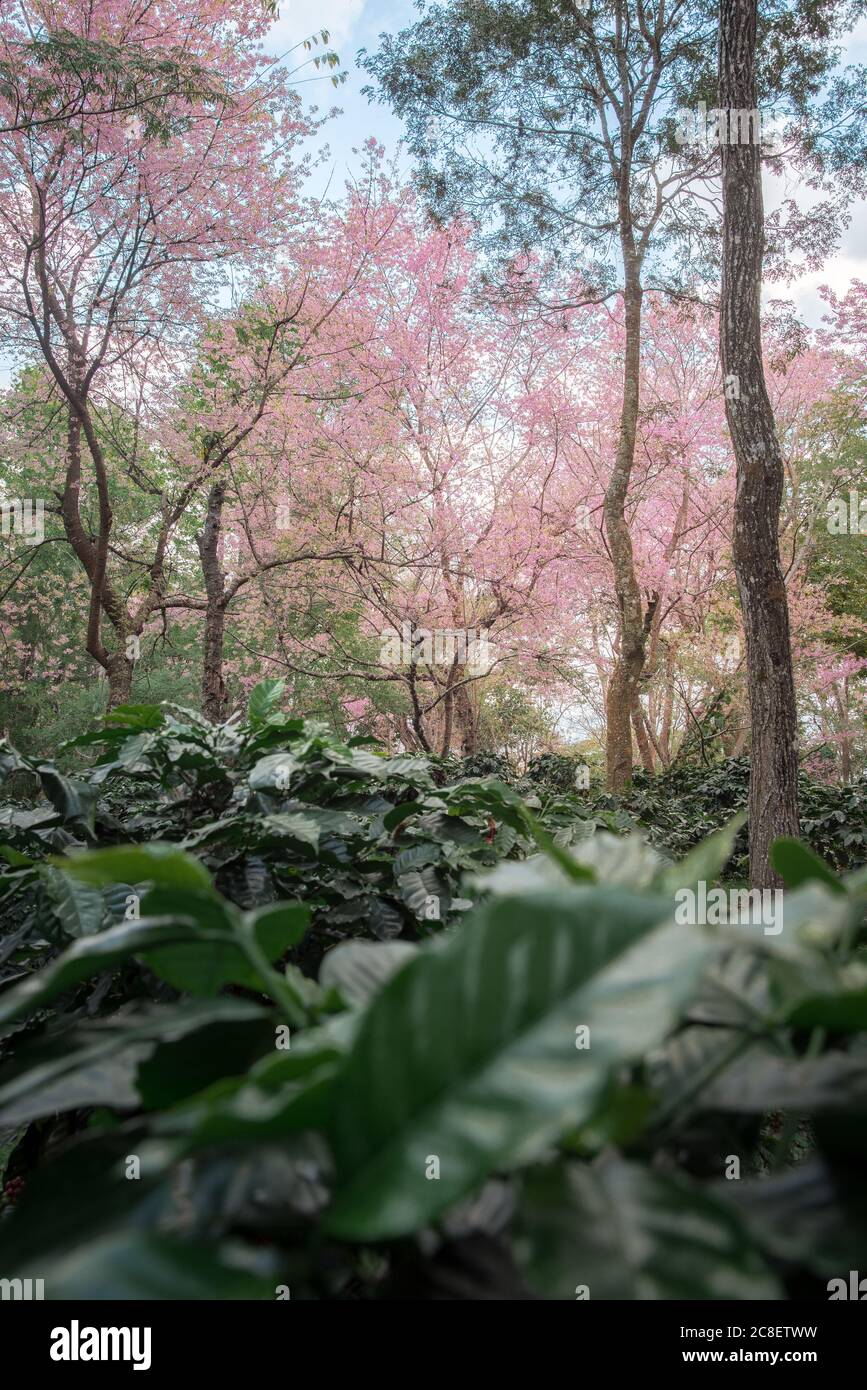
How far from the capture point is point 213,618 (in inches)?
258

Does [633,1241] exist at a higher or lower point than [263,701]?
lower

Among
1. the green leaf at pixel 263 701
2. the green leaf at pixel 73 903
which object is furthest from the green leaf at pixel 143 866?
the green leaf at pixel 263 701

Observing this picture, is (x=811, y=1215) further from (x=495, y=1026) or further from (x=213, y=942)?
(x=213, y=942)

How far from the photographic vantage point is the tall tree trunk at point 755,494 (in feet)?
10.8

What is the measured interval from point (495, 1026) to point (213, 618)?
6.50 metres

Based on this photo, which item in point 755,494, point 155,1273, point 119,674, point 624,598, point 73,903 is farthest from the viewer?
point 624,598

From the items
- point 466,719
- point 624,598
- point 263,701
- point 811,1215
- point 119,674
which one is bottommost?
point 811,1215

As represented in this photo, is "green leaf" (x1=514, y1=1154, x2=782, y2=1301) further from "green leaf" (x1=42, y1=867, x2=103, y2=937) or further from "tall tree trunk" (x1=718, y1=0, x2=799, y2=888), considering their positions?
"tall tree trunk" (x1=718, y1=0, x2=799, y2=888)

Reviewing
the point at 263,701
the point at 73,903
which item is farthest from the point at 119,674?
the point at 73,903

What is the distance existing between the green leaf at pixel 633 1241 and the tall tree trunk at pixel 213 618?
20.0ft

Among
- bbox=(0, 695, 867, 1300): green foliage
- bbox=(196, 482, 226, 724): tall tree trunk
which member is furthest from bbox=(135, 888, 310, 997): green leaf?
bbox=(196, 482, 226, 724): tall tree trunk
